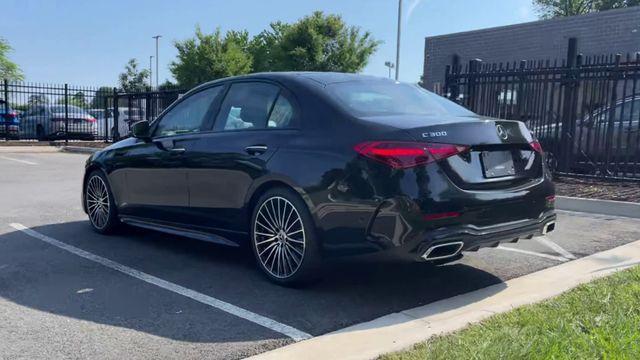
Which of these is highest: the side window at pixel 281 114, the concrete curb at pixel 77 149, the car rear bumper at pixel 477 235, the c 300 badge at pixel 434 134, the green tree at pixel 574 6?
the green tree at pixel 574 6

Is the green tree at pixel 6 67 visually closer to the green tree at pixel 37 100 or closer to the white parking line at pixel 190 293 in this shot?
the green tree at pixel 37 100

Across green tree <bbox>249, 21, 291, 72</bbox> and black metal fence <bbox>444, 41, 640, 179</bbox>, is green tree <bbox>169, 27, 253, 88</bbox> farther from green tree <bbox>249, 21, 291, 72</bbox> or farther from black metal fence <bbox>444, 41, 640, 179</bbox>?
black metal fence <bbox>444, 41, 640, 179</bbox>

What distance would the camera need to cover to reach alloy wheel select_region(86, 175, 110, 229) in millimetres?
6285

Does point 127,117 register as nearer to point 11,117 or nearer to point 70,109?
point 70,109

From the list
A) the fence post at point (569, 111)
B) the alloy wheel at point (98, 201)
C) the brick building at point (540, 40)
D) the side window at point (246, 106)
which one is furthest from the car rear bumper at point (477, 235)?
the brick building at point (540, 40)

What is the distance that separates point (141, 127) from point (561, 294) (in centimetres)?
398

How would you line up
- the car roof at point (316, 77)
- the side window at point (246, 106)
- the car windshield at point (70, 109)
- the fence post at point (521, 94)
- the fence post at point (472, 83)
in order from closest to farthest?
the car roof at point (316, 77), the side window at point (246, 106), the fence post at point (521, 94), the fence post at point (472, 83), the car windshield at point (70, 109)

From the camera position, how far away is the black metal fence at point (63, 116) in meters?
21.1

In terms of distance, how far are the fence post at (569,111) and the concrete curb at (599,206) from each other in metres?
2.07

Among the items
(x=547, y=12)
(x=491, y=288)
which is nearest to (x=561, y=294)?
(x=491, y=288)

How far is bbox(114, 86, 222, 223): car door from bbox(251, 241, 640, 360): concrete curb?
2.30 meters

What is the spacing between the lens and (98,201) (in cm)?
639

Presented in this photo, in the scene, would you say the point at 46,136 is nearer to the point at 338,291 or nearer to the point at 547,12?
the point at 338,291

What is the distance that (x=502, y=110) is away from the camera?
35.8 ft
